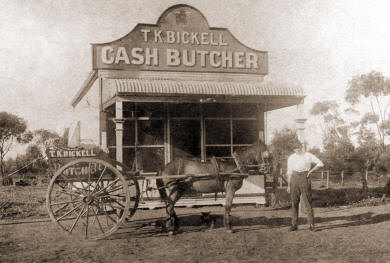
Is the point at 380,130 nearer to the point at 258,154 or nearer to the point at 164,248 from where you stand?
the point at 258,154

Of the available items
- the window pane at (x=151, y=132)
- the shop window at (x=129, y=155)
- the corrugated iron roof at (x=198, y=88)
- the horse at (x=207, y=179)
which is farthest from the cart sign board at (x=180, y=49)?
the horse at (x=207, y=179)

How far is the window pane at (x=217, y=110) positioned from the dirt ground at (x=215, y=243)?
491cm

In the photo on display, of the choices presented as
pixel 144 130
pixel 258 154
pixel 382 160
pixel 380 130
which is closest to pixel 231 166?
pixel 258 154

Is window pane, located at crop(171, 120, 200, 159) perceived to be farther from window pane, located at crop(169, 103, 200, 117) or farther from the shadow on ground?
the shadow on ground

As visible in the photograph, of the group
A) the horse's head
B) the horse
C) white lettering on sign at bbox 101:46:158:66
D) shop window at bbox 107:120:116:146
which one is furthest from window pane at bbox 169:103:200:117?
the horse's head

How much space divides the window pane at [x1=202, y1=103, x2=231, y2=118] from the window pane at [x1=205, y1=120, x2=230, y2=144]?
242mm

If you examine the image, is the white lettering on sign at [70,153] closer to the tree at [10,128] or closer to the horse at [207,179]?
the horse at [207,179]

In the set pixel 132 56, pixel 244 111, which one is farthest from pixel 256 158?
pixel 132 56

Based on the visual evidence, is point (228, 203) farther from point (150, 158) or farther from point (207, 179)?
point (150, 158)

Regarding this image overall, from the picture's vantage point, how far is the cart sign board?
42.3 feet

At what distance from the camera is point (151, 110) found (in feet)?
43.8

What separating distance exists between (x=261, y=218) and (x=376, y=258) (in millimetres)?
4338

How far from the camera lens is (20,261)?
584 centimetres

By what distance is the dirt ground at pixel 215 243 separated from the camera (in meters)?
5.91
